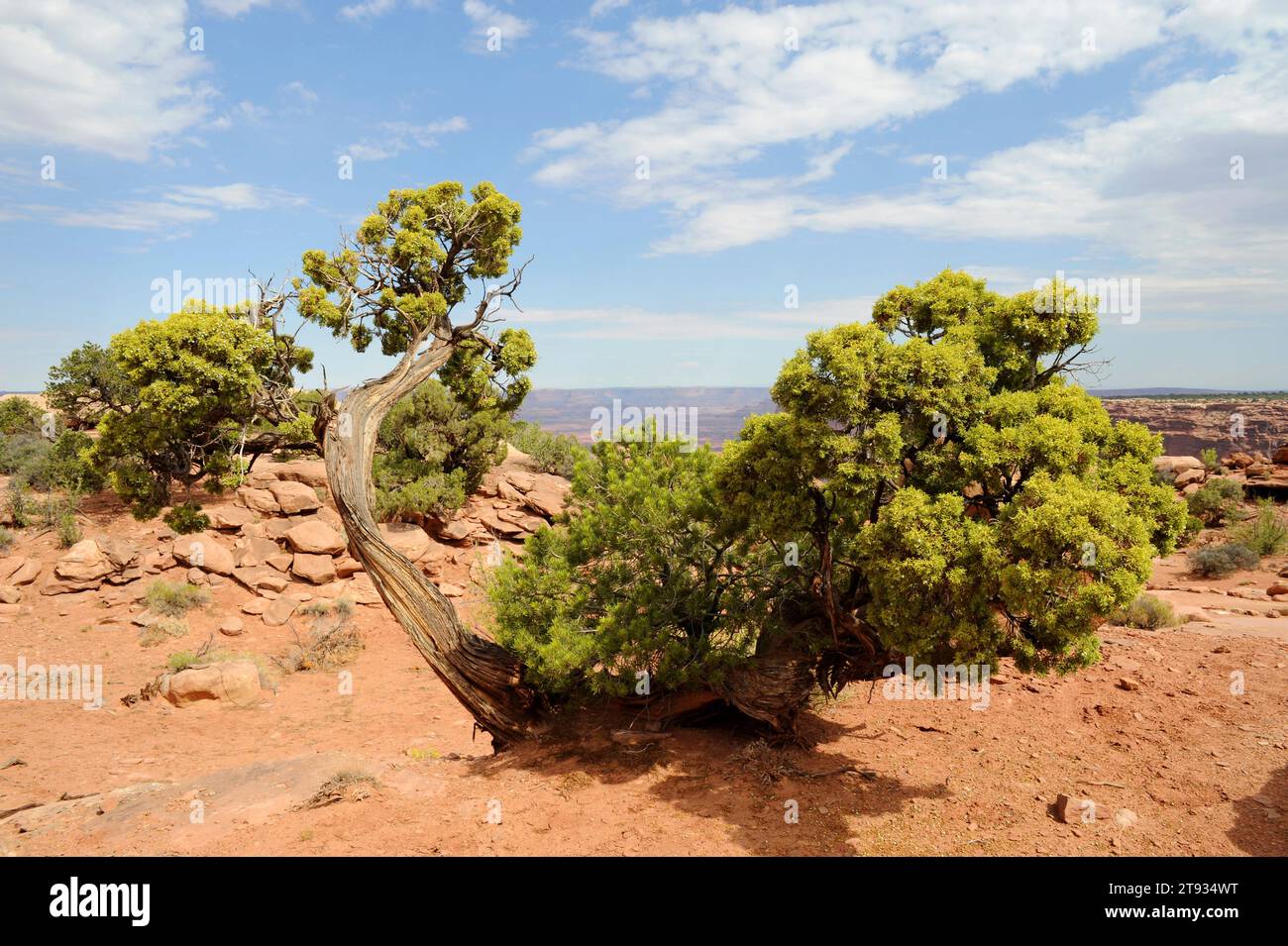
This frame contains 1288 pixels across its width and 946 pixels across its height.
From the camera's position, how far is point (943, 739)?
996cm

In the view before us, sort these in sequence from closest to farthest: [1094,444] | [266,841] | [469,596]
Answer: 1. [1094,444]
2. [266,841]
3. [469,596]

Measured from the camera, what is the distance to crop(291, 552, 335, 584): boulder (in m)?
19.5

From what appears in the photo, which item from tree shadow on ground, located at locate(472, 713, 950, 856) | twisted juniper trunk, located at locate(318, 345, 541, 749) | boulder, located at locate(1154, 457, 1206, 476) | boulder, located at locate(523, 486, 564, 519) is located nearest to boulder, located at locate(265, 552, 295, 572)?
boulder, located at locate(523, 486, 564, 519)

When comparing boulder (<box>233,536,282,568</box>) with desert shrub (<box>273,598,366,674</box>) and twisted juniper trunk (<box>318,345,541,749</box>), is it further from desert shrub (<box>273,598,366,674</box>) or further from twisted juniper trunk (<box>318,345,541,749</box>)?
twisted juniper trunk (<box>318,345,541,749</box>)

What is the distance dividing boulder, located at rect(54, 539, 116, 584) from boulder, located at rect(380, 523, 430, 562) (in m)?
6.95

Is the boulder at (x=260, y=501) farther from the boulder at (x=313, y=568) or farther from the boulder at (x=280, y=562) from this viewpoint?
the boulder at (x=313, y=568)

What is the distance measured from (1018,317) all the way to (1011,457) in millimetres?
1860

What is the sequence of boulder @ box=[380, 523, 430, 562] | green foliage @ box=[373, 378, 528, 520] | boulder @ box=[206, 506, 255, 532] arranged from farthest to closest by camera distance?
green foliage @ box=[373, 378, 528, 520] < boulder @ box=[380, 523, 430, 562] < boulder @ box=[206, 506, 255, 532]

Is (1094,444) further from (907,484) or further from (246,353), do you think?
(246,353)

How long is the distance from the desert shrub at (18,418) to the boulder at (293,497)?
13903 mm

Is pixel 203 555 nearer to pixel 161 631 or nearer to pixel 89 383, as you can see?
pixel 161 631

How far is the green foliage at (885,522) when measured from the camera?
20.9 ft

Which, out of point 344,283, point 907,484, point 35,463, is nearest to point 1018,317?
point 907,484
